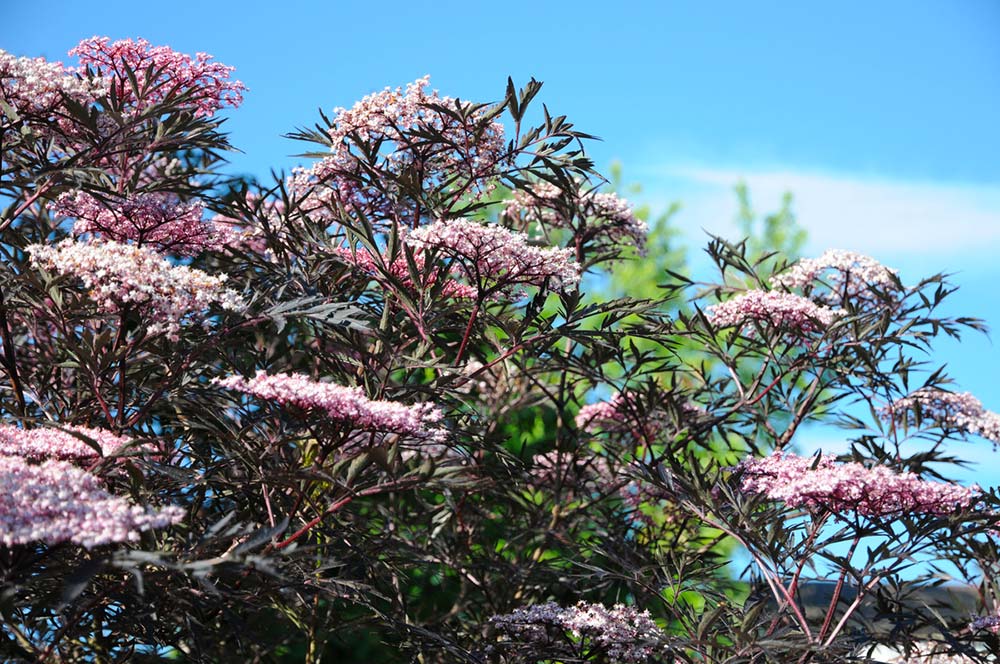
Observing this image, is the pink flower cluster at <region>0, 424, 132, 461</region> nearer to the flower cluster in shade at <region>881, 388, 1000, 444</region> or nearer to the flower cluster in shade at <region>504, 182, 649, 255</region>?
the flower cluster in shade at <region>504, 182, 649, 255</region>

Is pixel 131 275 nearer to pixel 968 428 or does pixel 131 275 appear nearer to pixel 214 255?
pixel 214 255

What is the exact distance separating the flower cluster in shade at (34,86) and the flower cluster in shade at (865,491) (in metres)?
2.58

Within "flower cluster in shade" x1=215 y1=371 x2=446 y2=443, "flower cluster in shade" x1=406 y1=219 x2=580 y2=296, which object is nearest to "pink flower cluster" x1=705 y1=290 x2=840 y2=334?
"flower cluster in shade" x1=406 y1=219 x2=580 y2=296

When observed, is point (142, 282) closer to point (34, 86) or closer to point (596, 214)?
point (34, 86)

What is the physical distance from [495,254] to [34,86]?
1.57 meters

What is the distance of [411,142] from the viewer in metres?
3.74

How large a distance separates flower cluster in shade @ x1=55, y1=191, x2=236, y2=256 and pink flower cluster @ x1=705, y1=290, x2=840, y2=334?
2.21m

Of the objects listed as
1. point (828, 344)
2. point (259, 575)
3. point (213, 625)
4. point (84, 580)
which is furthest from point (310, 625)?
point (828, 344)

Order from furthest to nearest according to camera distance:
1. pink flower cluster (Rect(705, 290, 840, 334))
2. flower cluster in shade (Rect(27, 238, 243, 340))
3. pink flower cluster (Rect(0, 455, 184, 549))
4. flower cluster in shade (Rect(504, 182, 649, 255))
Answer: flower cluster in shade (Rect(504, 182, 649, 255)) < pink flower cluster (Rect(705, 290, 840, 334)) < flower cluster in shade (Rect(27, 238, 243, 340)) < pink flower cluster (Rect(0, 455, 184, 549))

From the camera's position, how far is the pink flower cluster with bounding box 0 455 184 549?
83.4 inches

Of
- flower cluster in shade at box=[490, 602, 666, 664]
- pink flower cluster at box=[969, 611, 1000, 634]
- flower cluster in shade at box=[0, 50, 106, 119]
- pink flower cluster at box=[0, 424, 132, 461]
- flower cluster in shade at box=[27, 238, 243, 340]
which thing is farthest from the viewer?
pink flower cluster at box=[969, 611, 1000, 634]

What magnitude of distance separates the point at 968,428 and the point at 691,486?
1766 mm

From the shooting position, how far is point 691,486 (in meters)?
3.49

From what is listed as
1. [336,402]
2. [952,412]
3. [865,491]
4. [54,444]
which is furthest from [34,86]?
[952,412]
